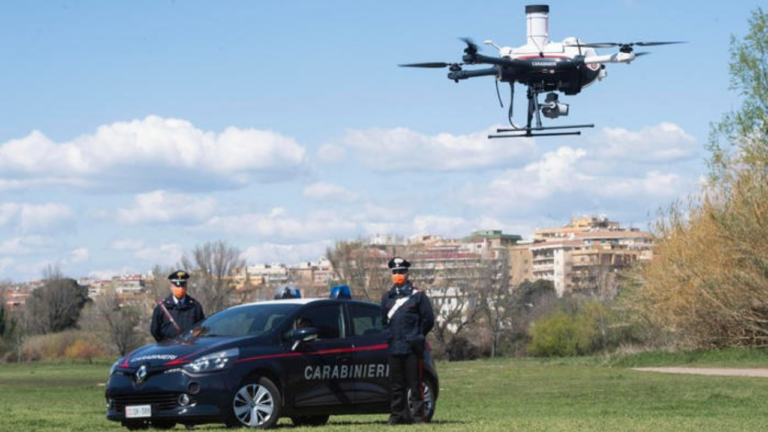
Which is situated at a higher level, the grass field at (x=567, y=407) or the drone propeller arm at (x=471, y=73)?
the drone propeller arm at (x=471, y=73)

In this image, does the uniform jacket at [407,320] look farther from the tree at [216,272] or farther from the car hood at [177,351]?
the tree at [216,272]

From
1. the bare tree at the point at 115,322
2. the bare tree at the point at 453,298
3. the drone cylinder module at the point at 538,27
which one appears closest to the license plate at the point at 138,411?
the drone cylinder module at the point at 538,27

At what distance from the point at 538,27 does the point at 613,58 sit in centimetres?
186

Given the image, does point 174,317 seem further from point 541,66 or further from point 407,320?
point 541,66

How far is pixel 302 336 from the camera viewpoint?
16703 millimetres

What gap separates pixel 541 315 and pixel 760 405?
8797 centimetres

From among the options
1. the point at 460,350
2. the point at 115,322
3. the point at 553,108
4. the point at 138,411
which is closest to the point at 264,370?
the point at 138,411

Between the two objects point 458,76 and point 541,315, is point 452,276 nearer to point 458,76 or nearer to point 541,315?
point 541,315

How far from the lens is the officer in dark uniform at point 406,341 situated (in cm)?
1733

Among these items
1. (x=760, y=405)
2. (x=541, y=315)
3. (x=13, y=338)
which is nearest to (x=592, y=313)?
(x=541, y=315)

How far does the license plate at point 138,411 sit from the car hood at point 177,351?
0.51m

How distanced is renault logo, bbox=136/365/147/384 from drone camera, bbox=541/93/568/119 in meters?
15.6

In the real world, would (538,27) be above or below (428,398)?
above

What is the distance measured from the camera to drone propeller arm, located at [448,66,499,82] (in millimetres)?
29675
